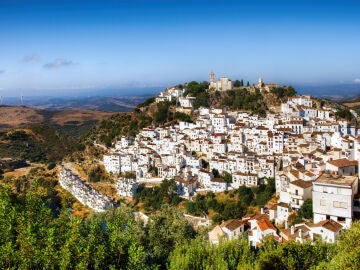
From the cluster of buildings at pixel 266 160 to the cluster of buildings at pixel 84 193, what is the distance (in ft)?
8.64

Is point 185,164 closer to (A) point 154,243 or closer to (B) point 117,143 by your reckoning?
(B) point 117,143

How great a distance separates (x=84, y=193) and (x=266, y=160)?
1800cm

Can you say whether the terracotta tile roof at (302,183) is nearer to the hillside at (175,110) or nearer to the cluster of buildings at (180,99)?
the hillside at (175,110)

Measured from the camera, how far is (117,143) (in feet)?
156

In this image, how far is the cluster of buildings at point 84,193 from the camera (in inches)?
1379

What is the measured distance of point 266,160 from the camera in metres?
32.3

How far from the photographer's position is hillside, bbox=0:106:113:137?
102 m

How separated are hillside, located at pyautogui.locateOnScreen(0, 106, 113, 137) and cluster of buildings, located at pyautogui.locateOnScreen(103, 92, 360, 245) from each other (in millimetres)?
58250

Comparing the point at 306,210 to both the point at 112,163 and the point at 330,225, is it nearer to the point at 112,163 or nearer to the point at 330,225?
the point at 330,225

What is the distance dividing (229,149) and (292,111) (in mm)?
10475

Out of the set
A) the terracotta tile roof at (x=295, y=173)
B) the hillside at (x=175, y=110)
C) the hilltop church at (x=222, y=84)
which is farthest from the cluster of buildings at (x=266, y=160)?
the hilltop church at (x=222, y=84)

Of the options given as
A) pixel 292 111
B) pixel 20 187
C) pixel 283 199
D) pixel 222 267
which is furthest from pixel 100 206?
pixel 222 267

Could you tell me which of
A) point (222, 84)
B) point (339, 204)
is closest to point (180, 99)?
point (222, 84)

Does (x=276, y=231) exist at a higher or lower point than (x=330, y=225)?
lower
